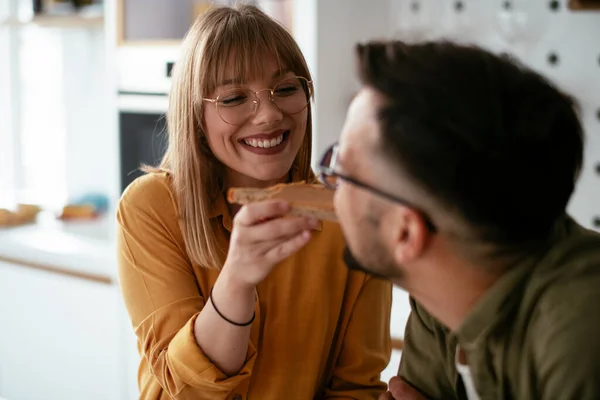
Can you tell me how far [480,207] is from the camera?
0.80 meters

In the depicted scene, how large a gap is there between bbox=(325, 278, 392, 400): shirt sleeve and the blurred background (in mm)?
545

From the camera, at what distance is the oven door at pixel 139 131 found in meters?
2.43

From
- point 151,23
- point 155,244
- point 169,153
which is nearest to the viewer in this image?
point 155,244

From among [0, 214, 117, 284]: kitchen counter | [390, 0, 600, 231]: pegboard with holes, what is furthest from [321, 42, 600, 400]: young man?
[0, 214, 117, 284]: kitchen counter

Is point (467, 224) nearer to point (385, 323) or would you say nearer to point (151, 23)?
point (385, 323)

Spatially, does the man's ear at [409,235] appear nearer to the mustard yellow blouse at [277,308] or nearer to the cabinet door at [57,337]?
the mustard yellow blouse at [277,308]

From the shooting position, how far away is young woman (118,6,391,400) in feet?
3.98

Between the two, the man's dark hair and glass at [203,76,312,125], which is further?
glass at [203,76,312,125]

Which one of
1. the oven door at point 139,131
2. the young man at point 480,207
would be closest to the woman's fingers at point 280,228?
the young man at point 480,207

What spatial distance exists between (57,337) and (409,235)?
2.20m

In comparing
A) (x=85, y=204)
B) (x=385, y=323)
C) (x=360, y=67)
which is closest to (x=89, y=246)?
(x=85, y=204)

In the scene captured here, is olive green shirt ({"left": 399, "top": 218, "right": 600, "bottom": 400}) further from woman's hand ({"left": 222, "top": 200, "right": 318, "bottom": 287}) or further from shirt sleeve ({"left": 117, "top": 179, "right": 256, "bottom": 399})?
shirt sleeve ({"left": 117, "top": 179, "right": 256, "bottom": 399})

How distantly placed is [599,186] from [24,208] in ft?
7.31

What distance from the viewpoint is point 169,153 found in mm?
1373
